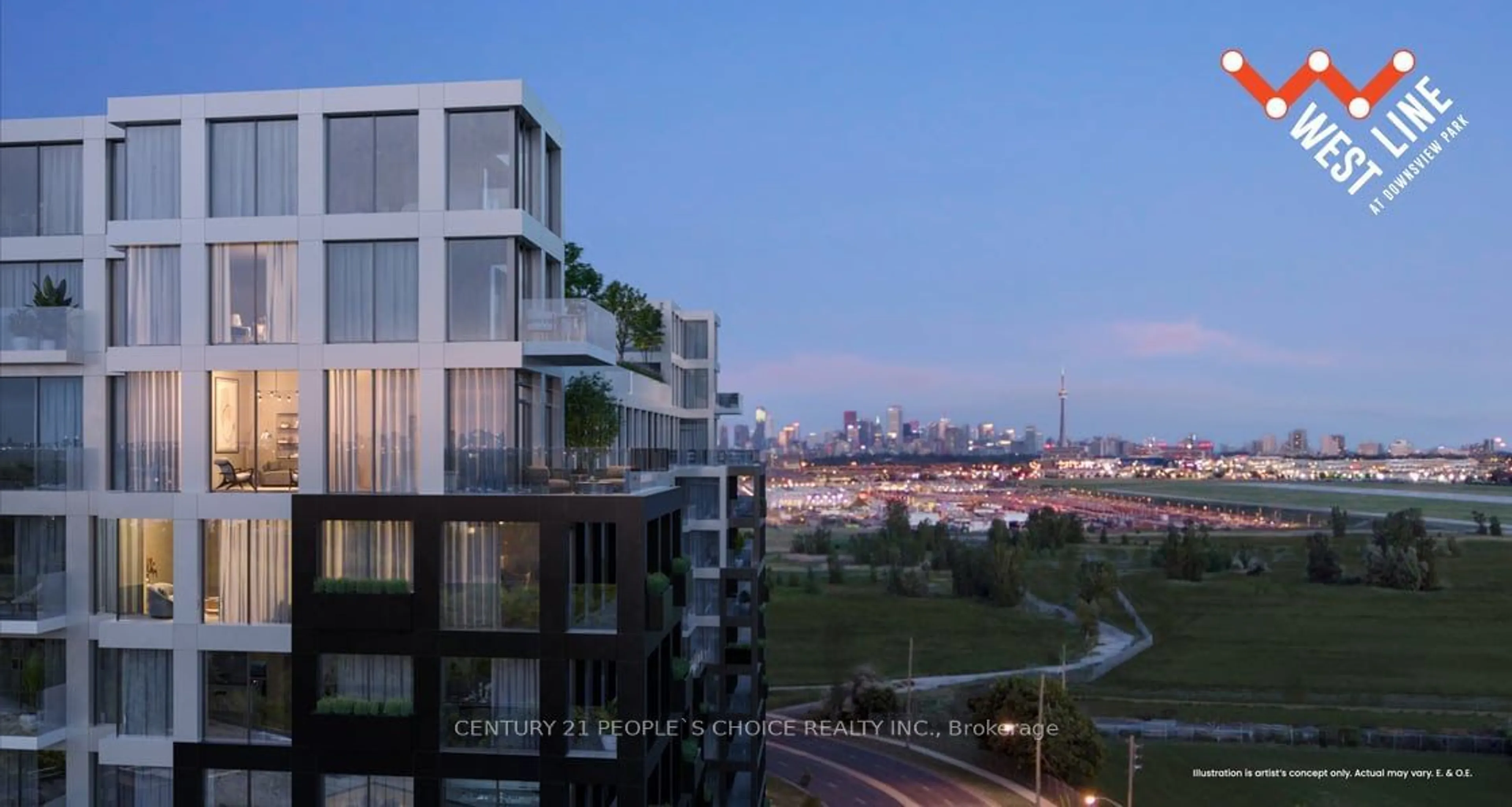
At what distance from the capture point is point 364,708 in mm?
17750

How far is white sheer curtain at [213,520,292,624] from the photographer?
18.7 metres

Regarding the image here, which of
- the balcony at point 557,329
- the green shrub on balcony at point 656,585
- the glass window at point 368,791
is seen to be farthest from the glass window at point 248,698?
the balcony at point 557,329

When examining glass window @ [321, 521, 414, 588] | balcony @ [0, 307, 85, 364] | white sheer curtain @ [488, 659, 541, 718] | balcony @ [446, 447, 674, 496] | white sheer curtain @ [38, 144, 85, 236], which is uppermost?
white sheer curtain @ [38, 144, 85, 236]

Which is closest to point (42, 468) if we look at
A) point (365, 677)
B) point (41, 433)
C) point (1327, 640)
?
point (41, 433)

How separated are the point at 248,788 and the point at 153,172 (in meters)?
11.5

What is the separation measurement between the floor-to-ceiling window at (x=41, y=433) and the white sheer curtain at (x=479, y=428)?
7602 millimetres

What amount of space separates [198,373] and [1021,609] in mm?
104447

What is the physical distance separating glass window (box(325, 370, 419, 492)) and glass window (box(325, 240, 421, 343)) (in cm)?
75

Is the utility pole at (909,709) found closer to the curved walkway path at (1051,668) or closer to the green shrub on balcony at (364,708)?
the curved walkway path at (1051,668)

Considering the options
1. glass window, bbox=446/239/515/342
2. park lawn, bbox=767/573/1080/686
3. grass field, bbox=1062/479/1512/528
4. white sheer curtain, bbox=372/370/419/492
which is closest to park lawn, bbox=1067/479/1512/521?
grass field, bbox=1062/479/1512/528

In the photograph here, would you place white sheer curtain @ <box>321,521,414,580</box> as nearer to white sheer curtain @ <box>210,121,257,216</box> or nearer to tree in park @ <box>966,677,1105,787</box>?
white sheer curtain @ <box>210,121,257,216</box>

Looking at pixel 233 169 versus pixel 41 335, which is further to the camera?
pixel 41 335

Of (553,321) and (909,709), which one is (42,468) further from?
(909,709)

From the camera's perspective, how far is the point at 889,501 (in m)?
174
